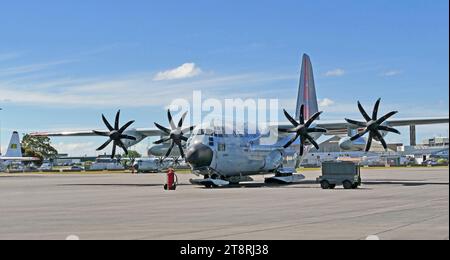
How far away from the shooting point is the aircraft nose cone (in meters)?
36.6

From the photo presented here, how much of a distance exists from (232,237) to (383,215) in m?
6.31

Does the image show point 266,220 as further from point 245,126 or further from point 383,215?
point 245,126

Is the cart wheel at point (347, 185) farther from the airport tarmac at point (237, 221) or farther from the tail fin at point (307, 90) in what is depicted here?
the tail fin at point (307, 90)

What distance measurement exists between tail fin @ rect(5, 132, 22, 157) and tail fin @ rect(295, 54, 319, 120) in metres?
61.9

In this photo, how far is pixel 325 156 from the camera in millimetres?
124375

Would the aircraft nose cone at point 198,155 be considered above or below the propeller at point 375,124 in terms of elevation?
below

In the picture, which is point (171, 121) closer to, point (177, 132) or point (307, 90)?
point (177, 132)

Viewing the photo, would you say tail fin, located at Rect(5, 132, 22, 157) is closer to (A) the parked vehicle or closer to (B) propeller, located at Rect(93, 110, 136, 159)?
(B) propeller, located at Rect(93, 110, 136, 159)

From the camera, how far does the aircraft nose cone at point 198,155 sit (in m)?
36.6

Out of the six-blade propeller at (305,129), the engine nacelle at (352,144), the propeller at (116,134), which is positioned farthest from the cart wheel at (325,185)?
the propeller at (116,134)

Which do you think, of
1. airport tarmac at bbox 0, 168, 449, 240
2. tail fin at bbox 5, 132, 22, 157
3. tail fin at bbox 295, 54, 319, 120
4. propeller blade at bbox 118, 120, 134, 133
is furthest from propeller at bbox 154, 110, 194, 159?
tail fin at bbox 5, 132, 22, 157

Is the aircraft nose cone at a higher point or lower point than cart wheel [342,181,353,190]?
higher

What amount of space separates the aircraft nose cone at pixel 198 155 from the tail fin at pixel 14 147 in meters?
64.9

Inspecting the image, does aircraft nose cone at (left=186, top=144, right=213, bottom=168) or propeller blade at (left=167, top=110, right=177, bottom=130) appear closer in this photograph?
aircraft nose cone at (left=186, top=144, right=213, bottom=168)
